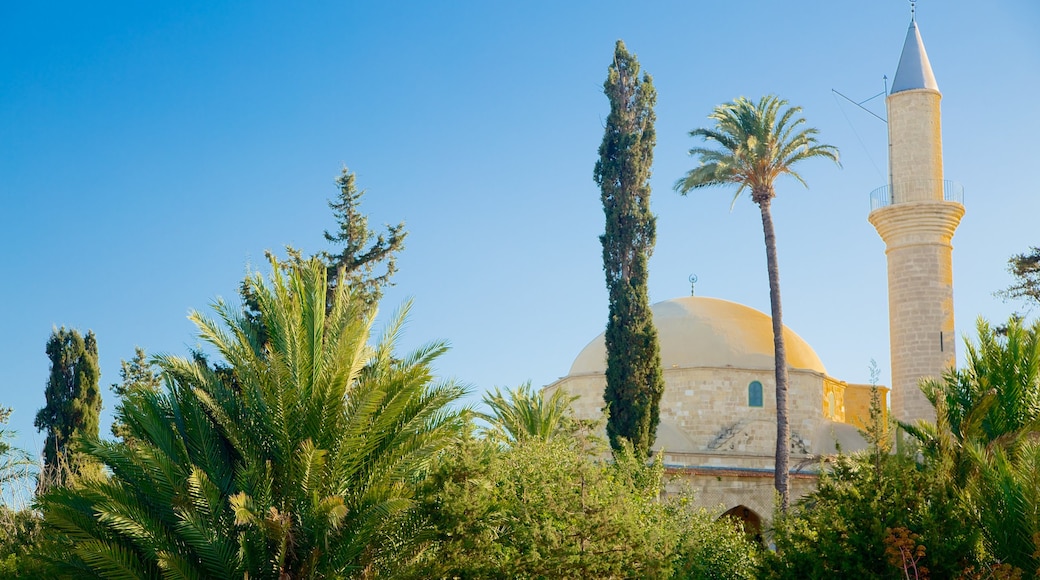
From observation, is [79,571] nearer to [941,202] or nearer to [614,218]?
[614,218]

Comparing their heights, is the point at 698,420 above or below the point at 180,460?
above

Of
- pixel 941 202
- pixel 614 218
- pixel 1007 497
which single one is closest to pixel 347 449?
pixel 1007 497

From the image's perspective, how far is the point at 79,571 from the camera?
12.1 m

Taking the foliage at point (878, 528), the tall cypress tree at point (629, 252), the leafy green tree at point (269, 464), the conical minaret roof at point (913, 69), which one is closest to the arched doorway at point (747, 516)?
the tall cypress tree at point (629, 252)

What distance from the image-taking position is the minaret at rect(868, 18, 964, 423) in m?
24.2

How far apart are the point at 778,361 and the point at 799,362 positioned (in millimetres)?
7341

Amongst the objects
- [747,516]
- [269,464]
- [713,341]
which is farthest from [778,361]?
[269,464]

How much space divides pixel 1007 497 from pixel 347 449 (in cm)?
669

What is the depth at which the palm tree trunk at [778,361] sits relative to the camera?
22.4 meters

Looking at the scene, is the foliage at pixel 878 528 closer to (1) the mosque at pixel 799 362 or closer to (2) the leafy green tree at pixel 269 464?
(2) the leafy green tree at pixel 269 464

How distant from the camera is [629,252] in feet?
74.7

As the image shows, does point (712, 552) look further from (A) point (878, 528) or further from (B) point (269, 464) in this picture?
(B) point (269, 464)

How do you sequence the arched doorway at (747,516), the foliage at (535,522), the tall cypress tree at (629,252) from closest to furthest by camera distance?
the foliage at (535,522) < the tall cypress tree at (629,252) < the arched doorway at (747,516)

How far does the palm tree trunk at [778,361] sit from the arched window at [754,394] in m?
5.83
